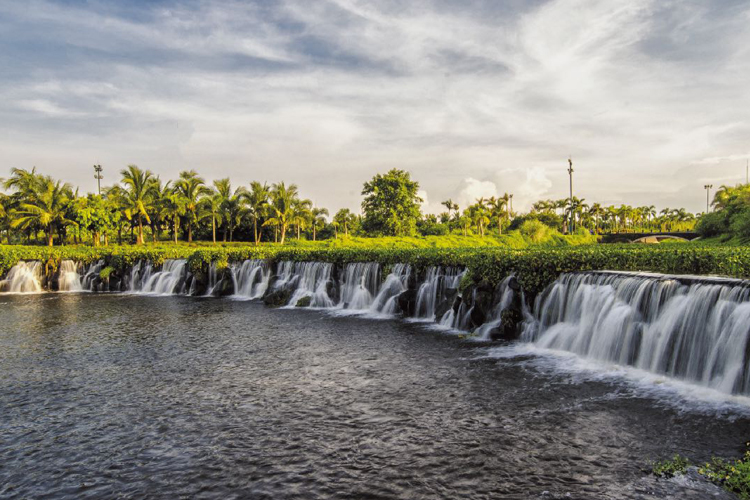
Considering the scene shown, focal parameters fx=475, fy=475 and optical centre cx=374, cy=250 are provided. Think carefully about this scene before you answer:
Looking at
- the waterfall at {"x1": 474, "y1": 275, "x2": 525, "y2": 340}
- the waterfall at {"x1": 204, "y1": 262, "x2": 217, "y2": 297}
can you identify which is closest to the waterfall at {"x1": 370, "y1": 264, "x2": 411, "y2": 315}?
the waterfall at {"x1": 474, "y1": 275, "x2": 525, "y2": 340}

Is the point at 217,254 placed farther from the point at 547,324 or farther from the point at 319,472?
the point at 319,472

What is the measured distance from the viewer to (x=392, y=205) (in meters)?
64.2

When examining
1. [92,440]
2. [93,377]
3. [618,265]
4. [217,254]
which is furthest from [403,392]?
[217,254]

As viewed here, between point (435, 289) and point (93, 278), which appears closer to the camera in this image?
point (435, 289)

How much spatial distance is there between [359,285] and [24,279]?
2901 centimetres

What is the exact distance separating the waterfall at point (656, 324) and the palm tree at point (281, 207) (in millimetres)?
50998

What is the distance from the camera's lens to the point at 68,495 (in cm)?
645

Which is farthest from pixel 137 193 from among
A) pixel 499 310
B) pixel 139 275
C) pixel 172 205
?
pixel 499 310

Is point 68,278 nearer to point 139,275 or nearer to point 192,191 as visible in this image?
point 139,275

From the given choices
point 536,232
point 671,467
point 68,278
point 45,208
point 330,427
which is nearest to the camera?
point 671,467

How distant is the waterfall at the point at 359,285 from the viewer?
80.3ft

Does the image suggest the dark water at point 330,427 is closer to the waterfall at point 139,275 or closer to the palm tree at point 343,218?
the waterfall at point 139,275

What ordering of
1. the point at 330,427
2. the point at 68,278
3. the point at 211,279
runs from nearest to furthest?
1. the point at 330,427
2. the point at 211,279
3. the point at 68,278

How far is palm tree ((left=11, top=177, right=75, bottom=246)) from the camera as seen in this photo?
5206cm
